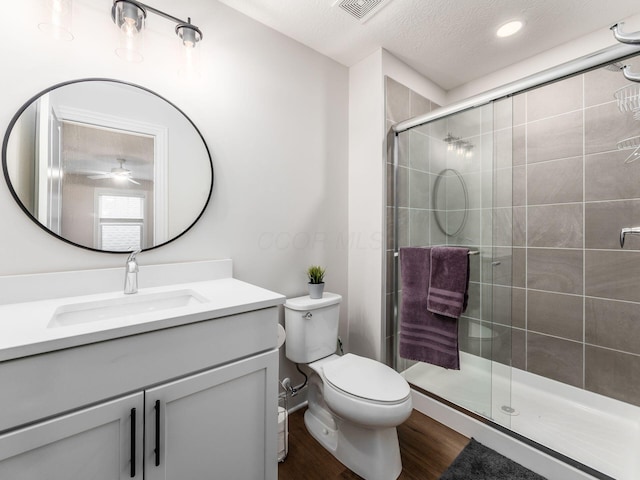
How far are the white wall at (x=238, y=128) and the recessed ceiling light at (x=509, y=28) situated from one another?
3.20 ft

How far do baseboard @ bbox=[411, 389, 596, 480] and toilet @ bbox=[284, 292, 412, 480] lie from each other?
0.48 meters

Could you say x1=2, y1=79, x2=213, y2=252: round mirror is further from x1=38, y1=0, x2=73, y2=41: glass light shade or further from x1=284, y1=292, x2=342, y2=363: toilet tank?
x1=284, y1=292, x2=342, y2=363: toilet tank

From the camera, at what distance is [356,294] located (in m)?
2.08

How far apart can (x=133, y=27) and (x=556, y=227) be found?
255 cm

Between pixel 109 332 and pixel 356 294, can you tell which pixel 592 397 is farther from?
pixel 109 332

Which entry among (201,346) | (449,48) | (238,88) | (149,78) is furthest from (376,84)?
(201,346)

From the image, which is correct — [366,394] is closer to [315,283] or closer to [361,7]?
[315,283]

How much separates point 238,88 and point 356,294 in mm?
1490

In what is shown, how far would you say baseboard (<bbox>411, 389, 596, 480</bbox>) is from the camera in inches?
50.4

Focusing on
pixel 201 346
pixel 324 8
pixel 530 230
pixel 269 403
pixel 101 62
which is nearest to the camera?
pixel 201 346

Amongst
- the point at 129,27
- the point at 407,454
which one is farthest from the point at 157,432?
the point at 129,27

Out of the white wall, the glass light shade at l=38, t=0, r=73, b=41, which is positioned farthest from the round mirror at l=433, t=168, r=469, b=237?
the glass light shade at l=38, t=0, r=73, b=41

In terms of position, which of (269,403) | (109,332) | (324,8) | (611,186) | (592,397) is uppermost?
(324,8)

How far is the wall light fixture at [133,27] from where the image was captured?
1.14 m
